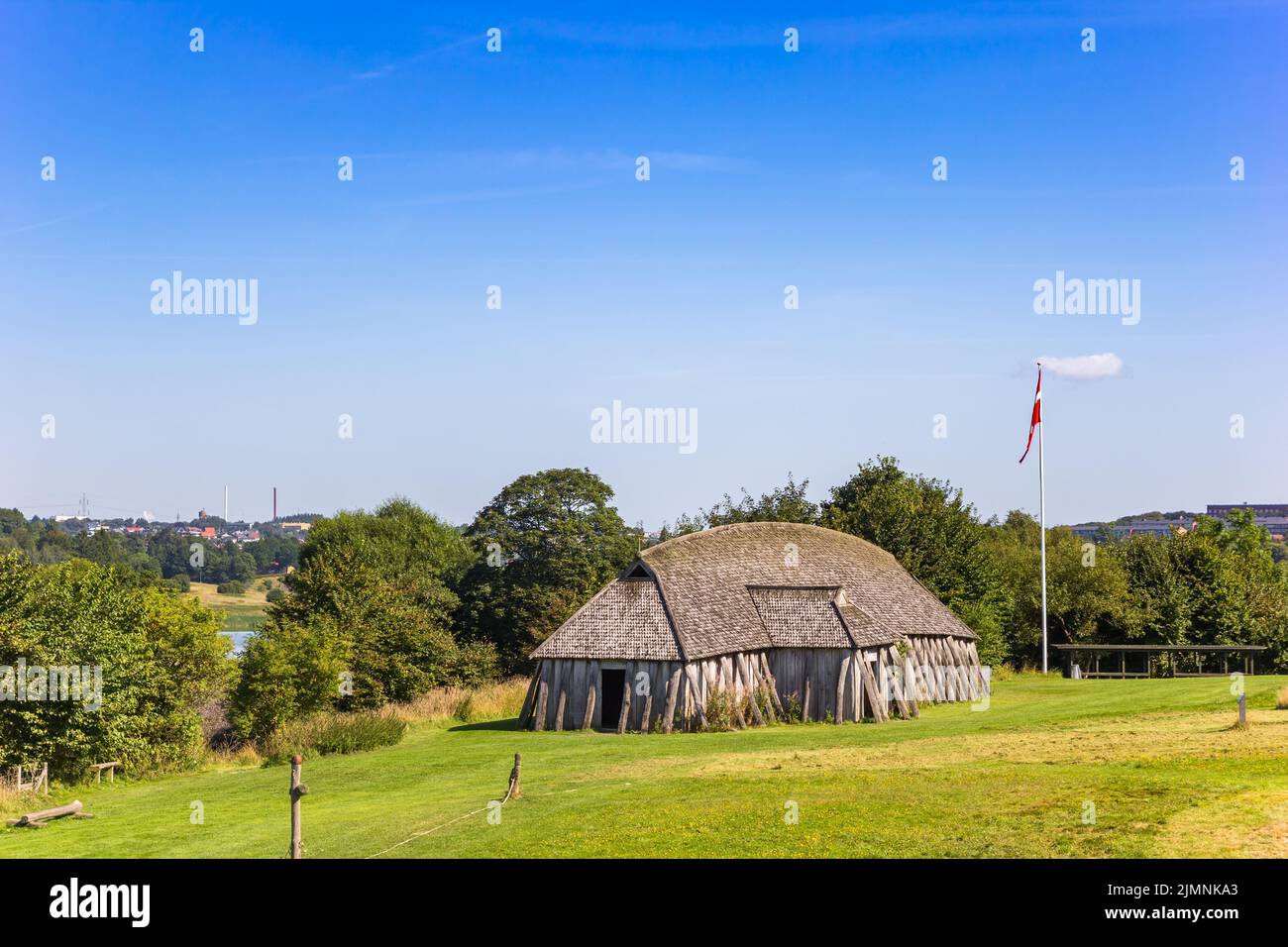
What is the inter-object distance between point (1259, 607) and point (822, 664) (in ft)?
133

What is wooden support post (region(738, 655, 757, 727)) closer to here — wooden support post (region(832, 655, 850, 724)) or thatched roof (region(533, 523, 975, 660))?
thatched roof (region(533, 523, 975, 660))

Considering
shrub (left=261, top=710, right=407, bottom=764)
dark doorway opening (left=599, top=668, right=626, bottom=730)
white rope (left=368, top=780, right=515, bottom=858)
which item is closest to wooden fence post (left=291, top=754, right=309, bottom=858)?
white rope (left=368, top=780, right=515, bottom=858)

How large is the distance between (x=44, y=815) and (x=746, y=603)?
27773 mm

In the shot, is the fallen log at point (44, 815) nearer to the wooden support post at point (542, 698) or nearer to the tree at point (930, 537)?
the wooden support post at point (542, 698)

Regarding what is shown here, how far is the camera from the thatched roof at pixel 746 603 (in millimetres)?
45094

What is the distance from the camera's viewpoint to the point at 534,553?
239ft

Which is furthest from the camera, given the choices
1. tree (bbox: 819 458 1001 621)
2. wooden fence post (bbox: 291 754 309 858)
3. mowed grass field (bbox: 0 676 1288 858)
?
tree (bbox: 819 458 1001 621)

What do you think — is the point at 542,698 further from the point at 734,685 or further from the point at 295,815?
the point at 295,815

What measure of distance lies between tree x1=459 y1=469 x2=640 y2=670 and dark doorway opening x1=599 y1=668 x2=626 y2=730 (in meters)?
22.2

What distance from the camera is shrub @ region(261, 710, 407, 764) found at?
38875 millimetres

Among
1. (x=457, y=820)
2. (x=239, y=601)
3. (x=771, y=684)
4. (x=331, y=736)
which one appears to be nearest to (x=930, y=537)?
(x=771, y=684)
